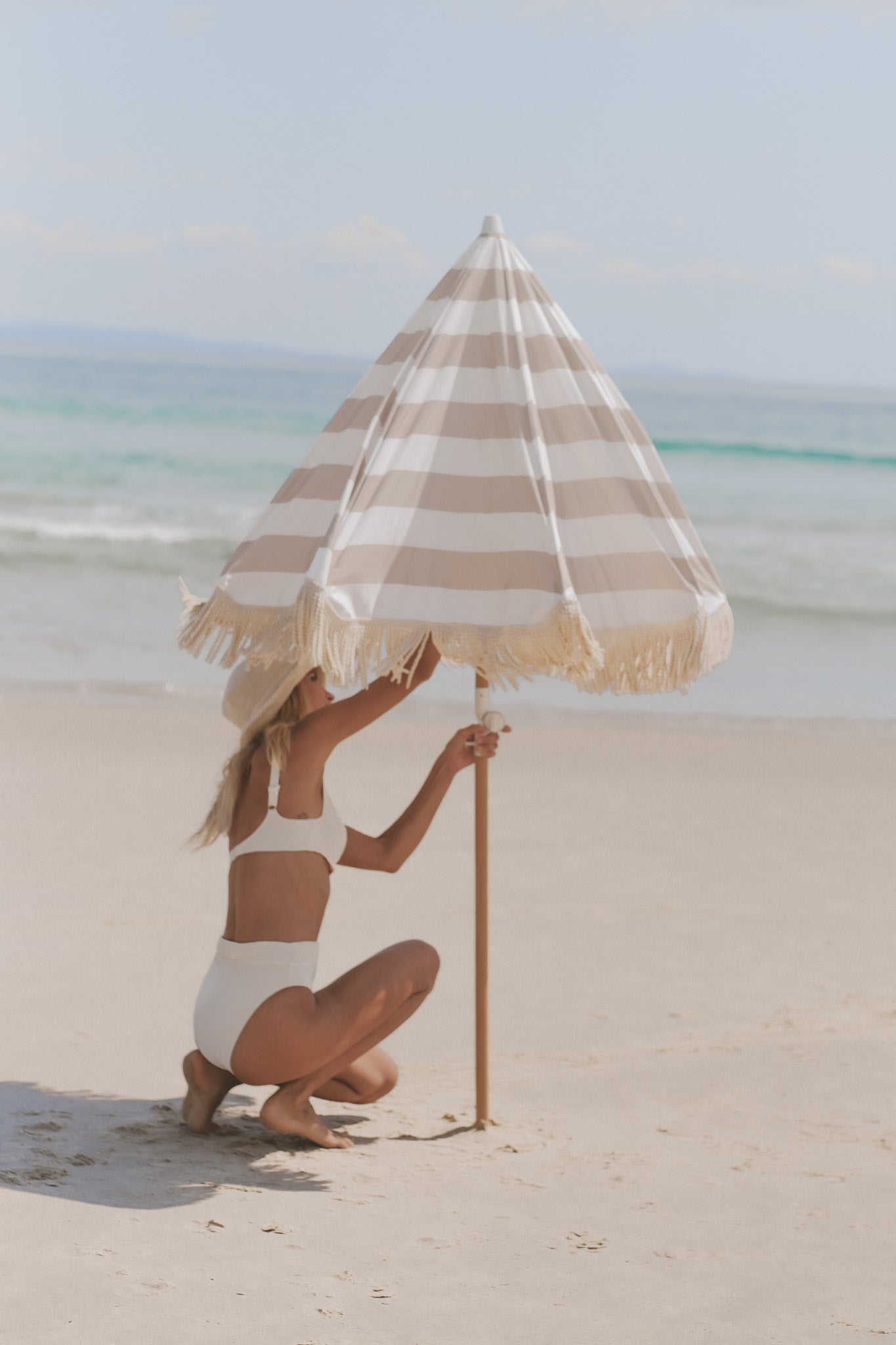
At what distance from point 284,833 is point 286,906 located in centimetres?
19

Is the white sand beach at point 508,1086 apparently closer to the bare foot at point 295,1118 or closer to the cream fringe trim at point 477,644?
the bare foot at point 295,1118

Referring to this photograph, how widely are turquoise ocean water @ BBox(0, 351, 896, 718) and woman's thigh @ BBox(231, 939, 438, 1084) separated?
158 inches

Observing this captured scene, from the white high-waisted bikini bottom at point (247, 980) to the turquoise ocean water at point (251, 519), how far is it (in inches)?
158

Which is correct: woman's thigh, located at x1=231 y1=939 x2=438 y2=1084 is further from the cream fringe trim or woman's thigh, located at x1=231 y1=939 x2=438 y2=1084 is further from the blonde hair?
the cream fringe trim

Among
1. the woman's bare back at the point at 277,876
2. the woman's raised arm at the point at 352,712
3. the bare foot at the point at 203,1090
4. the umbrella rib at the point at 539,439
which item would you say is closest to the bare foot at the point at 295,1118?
the bare foot at the point at 203,1090

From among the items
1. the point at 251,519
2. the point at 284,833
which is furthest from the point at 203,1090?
the point at 251,519

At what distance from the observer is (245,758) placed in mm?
3572

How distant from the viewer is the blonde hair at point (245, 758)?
11.5 ft

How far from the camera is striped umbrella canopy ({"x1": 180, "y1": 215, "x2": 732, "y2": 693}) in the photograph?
10.4 feet

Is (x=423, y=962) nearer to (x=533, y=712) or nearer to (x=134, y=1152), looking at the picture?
(x=134, y=1152)

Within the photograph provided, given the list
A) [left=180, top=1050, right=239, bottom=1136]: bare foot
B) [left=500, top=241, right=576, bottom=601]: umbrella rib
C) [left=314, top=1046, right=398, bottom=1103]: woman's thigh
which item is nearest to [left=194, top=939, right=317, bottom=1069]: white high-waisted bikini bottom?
[left=180, top=1050, right=239, bottom=1136]: bare foot

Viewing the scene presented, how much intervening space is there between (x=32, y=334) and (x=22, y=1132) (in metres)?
73.5

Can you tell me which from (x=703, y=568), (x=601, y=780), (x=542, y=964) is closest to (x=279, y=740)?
(x=703, y=568)

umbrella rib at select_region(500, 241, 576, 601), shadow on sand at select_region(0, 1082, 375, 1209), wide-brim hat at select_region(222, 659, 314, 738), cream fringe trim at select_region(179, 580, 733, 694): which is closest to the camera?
cream fringe trim at select_region(179, 580, 733, 694)
